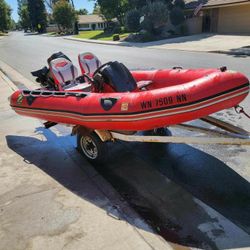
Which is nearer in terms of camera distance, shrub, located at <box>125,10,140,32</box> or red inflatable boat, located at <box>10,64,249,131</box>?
red inflatable boat, located at <box>10,64,249,131</box>

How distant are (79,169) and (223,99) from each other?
7.48 ft

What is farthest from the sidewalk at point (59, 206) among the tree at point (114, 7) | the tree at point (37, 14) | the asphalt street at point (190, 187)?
the tree at point (37, 14)

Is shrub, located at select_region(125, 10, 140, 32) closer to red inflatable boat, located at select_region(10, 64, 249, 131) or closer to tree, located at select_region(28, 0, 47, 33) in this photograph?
red inflatable boat, located at select_region(10, 64, 249, 131)

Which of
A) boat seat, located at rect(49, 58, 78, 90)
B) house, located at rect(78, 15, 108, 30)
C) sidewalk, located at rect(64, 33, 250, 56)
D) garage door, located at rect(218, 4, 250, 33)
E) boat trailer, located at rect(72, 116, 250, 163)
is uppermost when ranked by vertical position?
boat seat, located at rect(49, 58, 78, 90)

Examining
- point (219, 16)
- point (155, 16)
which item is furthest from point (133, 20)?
point (219, 16)

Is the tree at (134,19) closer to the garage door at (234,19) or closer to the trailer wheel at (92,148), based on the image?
the garage door at (234,19)

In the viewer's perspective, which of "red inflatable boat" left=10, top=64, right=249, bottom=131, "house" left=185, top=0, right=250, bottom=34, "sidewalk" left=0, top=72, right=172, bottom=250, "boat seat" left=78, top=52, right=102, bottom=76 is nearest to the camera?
"sidewalk" left=0, top=72, right=172, bottom=250

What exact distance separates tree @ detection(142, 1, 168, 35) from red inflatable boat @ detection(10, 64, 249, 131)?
85.4 ft

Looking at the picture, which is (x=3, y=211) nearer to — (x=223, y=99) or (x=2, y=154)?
(x=2, y=154)

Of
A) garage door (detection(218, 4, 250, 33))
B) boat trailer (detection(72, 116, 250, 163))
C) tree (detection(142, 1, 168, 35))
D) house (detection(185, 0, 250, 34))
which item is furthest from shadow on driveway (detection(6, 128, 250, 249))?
tree (detection(142, 1, 168, 35))

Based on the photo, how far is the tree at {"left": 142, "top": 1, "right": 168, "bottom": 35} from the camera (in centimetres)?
2948

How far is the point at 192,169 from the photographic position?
4.57m

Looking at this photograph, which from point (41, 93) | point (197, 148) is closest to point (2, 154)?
point (41, 93)

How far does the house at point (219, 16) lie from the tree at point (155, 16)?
3.09 metres
